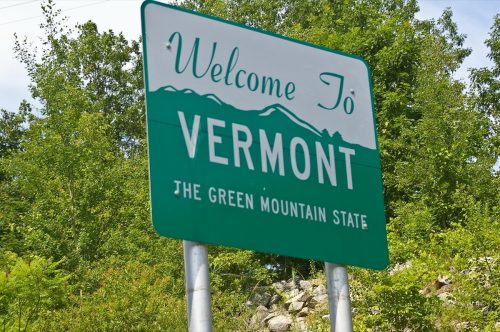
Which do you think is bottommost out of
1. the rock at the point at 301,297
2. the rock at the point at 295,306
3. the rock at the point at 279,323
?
the rock at the point at 279,323

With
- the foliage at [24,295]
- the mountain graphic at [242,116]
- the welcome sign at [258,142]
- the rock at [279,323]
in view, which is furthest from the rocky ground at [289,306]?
the mountain graphic at [242,116]

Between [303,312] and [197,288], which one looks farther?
[303,312]

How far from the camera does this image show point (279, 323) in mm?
21594

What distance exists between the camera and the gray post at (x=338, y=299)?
5070 millimetres

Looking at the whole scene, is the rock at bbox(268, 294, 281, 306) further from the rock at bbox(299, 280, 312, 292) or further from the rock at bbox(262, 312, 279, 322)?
the rock at bbox(262, 312, 279, 322)

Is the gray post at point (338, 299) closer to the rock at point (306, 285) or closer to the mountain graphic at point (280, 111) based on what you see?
the mountain graphic at point (280, 111)

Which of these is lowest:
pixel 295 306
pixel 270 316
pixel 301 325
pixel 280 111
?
pixel 280 111

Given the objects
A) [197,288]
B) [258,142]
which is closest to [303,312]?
[258,142]

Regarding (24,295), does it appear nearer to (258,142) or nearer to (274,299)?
(274,299)

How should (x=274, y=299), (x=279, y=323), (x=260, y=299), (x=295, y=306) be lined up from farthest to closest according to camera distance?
(x=260, y=299) → (x=274, y=299) → (x=295, y=306) → (x=279, y=323)

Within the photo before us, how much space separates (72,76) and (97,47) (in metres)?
3.70

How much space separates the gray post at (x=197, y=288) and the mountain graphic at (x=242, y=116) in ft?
1.90

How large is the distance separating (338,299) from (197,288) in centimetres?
95

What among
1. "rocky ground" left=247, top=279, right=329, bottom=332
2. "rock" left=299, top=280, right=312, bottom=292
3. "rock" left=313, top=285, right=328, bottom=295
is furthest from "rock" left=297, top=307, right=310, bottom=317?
"rock" left=299, top=280, right=312, bottom=292
